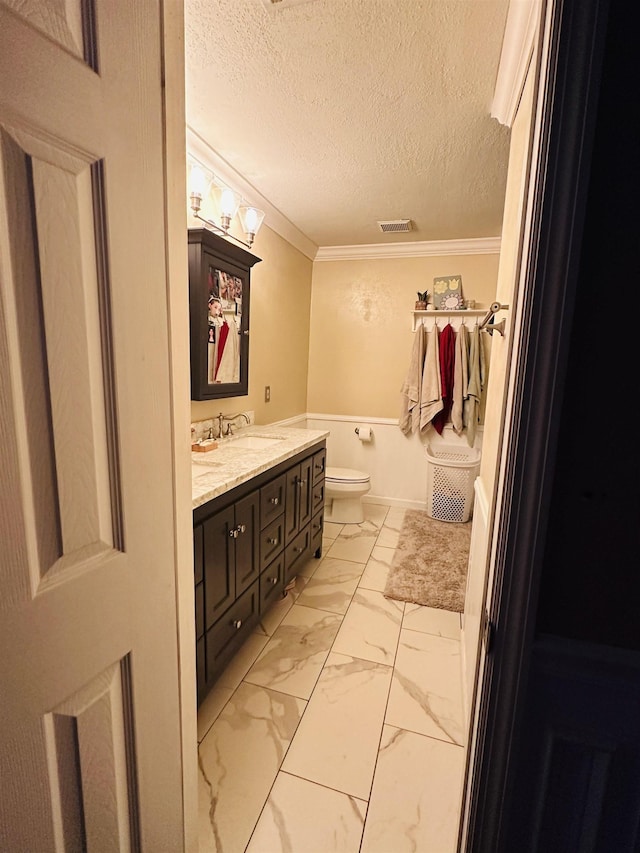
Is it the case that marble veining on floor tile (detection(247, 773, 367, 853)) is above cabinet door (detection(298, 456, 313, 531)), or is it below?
below

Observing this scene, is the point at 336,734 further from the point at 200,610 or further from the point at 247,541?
the point at 247,541

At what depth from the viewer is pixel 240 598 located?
68.9 inches

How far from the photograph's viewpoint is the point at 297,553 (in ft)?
7.95

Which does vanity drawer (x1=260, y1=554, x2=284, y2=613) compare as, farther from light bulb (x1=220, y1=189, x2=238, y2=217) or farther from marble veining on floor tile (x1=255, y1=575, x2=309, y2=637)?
light bulb (x1=220, y1=189, x2=238, y2=217)

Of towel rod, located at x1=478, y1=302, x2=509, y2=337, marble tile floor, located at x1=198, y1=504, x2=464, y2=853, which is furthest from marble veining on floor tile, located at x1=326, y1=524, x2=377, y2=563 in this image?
towel rod, located at x1=478, y1=302, x2=509, y2=337

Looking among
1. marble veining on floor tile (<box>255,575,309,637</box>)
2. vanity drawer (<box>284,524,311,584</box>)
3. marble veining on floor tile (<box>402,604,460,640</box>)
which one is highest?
vanity drawer (<box>284,524,311,584</box>)

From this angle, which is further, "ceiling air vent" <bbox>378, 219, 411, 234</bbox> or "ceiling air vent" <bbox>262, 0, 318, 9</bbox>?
"ceiling air vent" <bbox>378, 219, 411, 234</bbox>

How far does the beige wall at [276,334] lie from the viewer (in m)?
2.85

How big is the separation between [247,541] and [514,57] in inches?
84.3

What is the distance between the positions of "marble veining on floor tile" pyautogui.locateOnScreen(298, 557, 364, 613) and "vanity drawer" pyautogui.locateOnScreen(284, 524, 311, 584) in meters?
0.15

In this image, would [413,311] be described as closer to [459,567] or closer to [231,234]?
[231,234]

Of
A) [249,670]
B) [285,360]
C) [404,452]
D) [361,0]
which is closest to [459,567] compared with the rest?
[404,452]

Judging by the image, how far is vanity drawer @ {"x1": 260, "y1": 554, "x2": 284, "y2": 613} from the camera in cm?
198

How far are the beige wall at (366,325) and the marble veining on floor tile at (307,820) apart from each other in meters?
3.00
